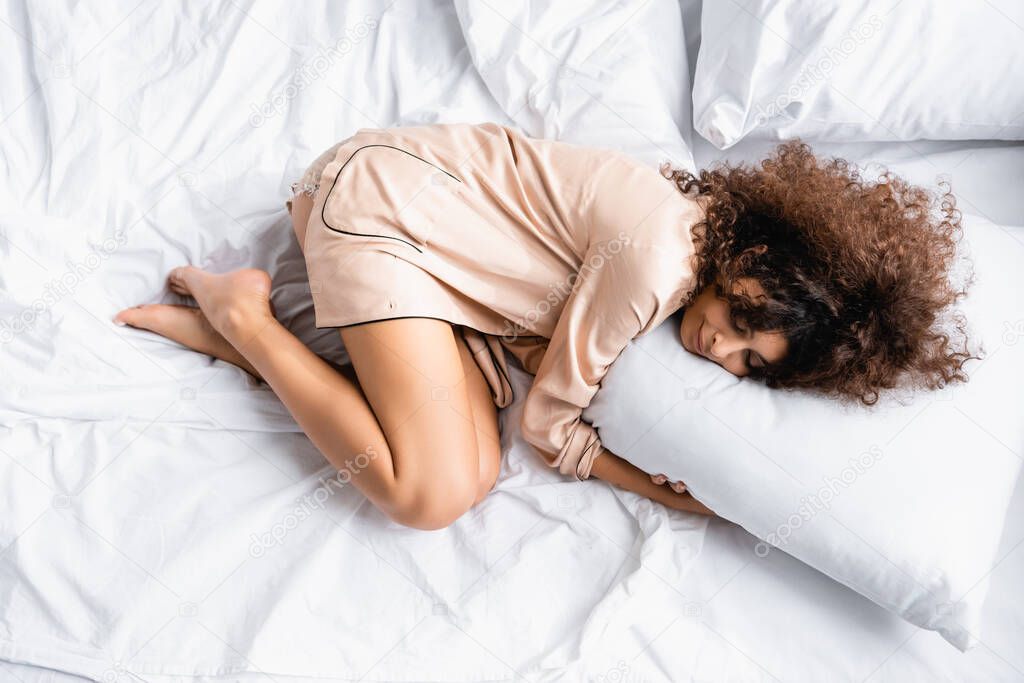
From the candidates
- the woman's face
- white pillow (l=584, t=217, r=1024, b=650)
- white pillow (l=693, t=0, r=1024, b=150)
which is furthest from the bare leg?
white pillow (l=693, t=0, r=1024, b=150)

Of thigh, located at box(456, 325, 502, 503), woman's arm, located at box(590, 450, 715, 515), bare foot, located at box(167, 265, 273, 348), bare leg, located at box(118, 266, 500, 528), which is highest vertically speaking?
bare foot, located at box(167, 265, 273, 348)

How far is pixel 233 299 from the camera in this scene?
120 cm

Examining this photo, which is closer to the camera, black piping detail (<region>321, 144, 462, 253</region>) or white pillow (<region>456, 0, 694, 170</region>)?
black piping detail (<region>321, 144, 462, 253</region>)

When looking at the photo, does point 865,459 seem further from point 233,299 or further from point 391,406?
point 233,299

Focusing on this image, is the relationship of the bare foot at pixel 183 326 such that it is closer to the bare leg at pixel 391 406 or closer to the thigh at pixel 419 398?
the bare leg at pixel 391 406

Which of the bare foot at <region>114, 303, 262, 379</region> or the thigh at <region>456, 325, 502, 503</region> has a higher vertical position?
the bare foot at <region>114, 303, 262, 379</region>

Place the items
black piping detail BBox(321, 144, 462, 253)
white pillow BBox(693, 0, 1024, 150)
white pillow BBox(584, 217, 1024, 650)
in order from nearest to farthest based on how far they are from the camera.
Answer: white pillow BBox(584, 217, 1024, 650), black piping detail BBox(321, 144, 462, 253), white pillow BBox(693, 0, 1024, 150)

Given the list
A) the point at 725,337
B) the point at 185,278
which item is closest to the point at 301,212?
the point at 185,278

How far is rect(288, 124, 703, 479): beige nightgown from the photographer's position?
108 centimetres

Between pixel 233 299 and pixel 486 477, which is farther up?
pixel 233 299

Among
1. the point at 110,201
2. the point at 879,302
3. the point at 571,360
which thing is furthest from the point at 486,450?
the point at 110,201

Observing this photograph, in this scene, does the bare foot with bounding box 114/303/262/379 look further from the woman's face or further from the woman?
the woman's face

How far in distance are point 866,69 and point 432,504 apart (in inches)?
36.6

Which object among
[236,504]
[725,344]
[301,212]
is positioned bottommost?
[236,504]
